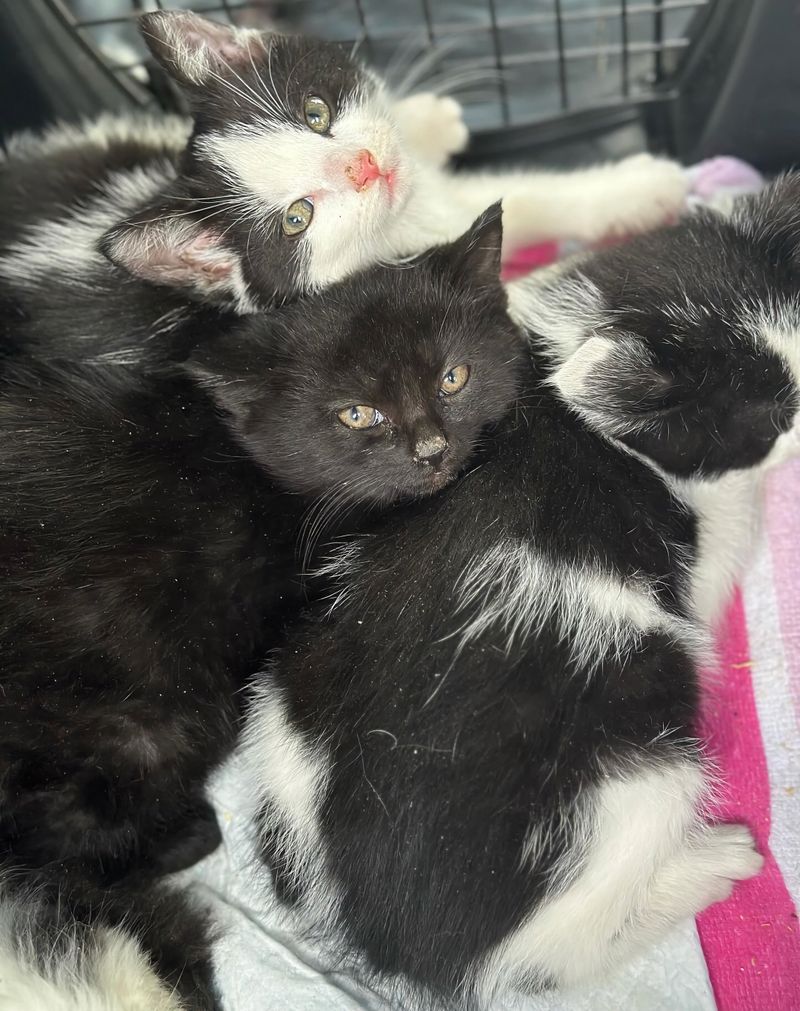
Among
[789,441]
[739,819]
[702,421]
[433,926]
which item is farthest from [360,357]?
[739,819]

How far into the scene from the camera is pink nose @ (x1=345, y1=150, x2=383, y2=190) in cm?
164

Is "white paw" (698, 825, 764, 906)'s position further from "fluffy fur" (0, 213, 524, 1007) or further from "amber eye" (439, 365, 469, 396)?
"amber eye" (439, 365, 469, 396)

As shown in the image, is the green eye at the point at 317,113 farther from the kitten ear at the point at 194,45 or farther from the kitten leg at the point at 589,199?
the kitten leg at the point at 589,199

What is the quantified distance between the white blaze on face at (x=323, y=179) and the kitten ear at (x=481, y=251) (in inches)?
6.8

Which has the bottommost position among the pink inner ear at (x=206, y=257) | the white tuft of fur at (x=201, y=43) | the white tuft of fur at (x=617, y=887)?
the white tuft of fur at (x=617, y=887)

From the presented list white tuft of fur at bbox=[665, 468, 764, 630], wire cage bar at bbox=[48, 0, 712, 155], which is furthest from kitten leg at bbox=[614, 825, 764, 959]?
wire cage bar at bbox=[48, 0, 712, 155]

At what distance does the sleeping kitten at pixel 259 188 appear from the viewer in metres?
1.65

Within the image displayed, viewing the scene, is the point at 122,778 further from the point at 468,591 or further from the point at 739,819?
the point at 739,819

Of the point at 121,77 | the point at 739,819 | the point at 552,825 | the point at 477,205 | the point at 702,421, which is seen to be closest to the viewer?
the point at 552,825

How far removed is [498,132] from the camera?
92.8 inches

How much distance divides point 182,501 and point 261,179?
0.62m

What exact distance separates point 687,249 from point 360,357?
0.61 m

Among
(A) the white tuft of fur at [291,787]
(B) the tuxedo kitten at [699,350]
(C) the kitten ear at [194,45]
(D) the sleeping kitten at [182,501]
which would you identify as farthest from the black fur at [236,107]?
(A) the white tuft of fur at [291,787]

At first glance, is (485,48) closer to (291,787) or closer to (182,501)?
(182,501)
